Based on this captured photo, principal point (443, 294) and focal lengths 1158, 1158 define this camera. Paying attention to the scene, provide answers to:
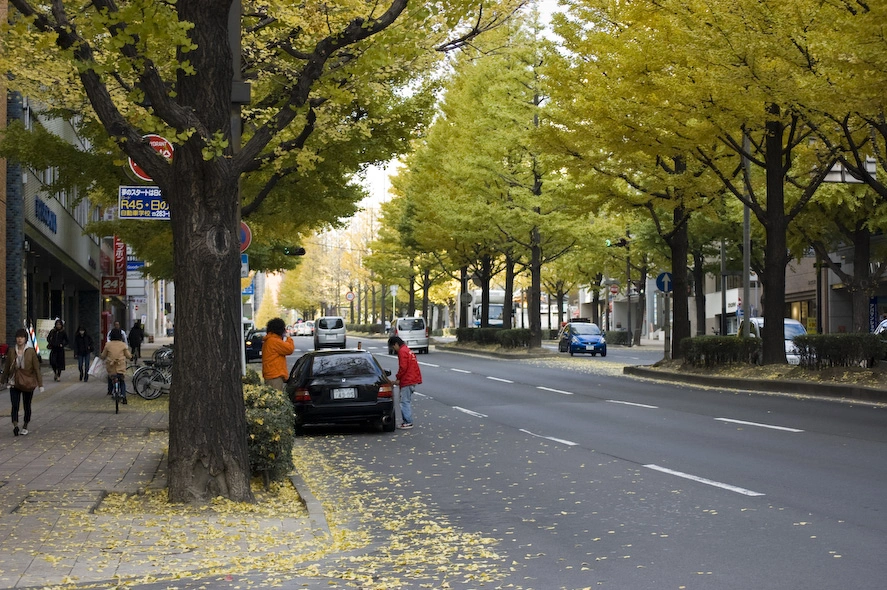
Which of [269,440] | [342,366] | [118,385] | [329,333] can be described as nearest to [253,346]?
[329,333]

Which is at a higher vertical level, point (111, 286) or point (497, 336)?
point (111, 286)

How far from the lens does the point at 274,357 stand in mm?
18281

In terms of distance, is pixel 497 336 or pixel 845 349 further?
pixel 497 336

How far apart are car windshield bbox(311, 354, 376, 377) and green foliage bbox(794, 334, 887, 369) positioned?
1067 centimetres

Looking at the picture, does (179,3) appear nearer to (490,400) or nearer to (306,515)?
(306,515)

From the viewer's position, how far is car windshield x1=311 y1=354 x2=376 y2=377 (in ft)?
58.8

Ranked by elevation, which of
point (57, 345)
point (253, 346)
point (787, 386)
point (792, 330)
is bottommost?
point (787, 386)

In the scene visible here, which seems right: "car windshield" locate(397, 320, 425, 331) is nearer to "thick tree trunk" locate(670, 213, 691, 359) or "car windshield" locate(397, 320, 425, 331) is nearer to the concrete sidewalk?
"thick tree trunk" locate(670, 213, 691, 359)

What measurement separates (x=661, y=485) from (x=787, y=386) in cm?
1376

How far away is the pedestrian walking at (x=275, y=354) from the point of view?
18.1 meters

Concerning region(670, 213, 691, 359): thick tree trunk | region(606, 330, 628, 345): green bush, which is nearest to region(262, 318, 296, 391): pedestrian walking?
region(670, 213, 691, 359): thick tree trunk

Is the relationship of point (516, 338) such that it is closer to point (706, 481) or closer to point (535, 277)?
point (535, 277)

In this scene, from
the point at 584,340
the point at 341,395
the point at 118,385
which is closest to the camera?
the point at 341,395

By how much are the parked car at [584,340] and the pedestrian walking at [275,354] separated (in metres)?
31.7
